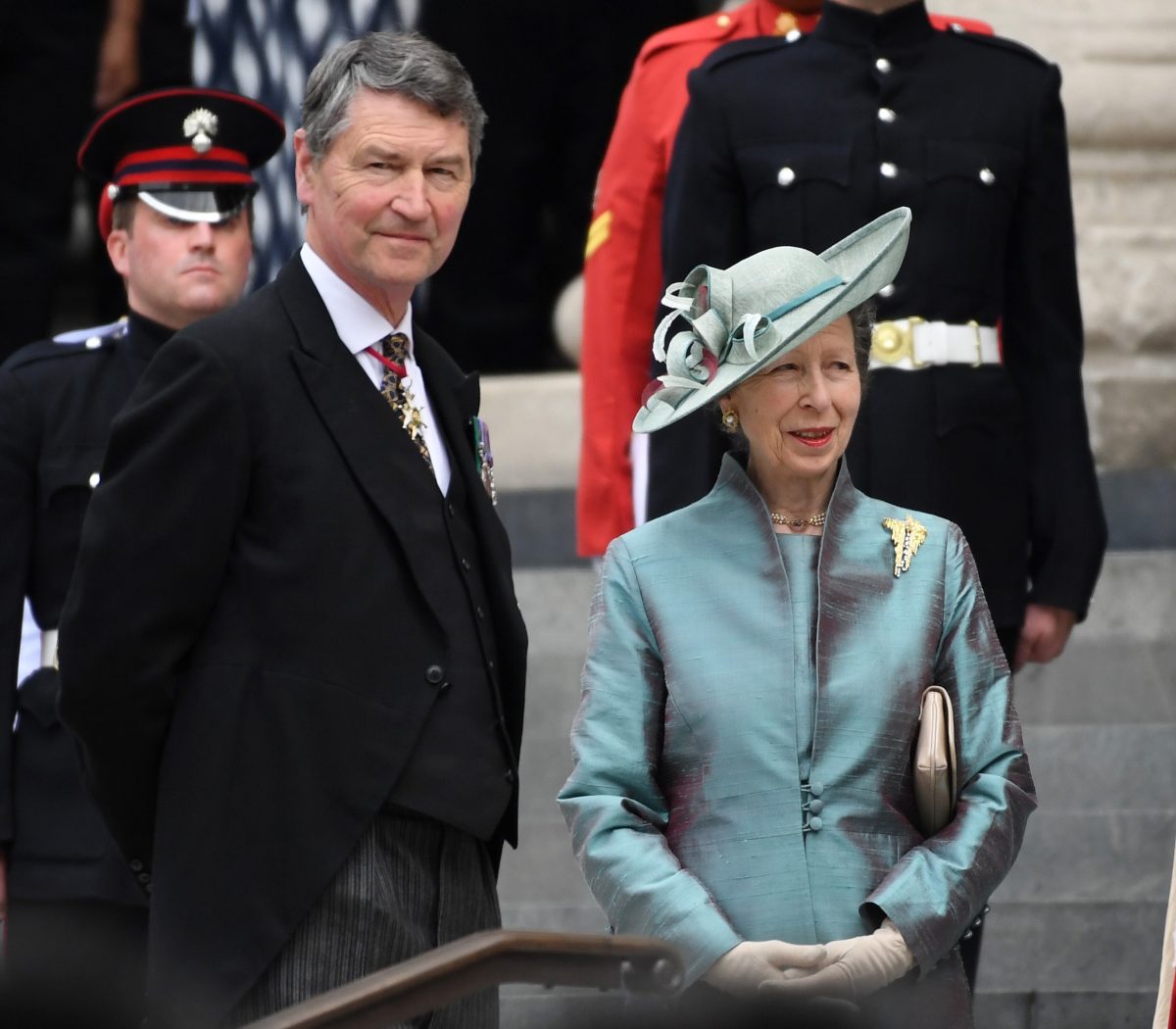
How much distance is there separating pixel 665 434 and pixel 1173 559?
2.22m

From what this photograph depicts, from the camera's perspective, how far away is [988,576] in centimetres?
462

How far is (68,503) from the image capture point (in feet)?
15.0

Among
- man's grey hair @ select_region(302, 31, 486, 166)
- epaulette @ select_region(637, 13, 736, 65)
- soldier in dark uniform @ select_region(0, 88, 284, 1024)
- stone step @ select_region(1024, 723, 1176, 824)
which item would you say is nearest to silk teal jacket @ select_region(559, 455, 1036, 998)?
man's grey hair @ select_region(302, 31, 486, 166)

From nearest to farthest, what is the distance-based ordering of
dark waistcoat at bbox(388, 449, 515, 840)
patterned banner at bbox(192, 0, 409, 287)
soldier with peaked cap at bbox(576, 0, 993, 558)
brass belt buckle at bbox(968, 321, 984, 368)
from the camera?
dark waistcoat at bbox(388, 449, 515, 840)
brass belt buckle at bbox(968, 321, 984, 368)
soldier with peaked cap at bbox(576, 0, 993, 558)
patterned banner at bbox(192, 0, 409, 287)

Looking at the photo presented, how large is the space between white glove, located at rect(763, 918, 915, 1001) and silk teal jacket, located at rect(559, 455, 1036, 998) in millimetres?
26

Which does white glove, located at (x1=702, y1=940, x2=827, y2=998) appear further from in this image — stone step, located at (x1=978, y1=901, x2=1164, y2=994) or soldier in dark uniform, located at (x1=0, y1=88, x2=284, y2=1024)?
stone step, located at (x1=978, y1=901, x2=1164, y2=994)

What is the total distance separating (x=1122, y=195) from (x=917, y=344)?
274cm

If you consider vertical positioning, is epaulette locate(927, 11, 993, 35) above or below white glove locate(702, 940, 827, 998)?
above

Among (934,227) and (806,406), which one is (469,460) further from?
(934,227)

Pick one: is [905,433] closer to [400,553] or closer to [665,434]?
[665,434]

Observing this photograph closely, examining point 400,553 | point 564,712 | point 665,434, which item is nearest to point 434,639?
point 400,553

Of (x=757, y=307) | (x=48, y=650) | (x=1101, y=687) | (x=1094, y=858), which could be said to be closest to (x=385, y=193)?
(x=757, y=307)

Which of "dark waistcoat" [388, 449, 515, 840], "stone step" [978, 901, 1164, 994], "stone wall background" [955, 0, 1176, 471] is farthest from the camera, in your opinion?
"stone wall background" [955, 0, 1176, 471]

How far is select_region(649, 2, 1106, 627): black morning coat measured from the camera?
458 cm
